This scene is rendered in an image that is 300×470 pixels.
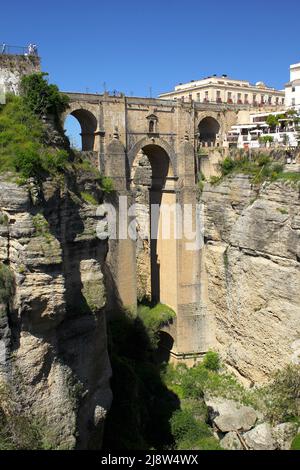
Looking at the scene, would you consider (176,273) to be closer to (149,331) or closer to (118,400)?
(149,331)

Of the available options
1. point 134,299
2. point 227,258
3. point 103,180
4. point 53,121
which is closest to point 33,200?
point 53,121

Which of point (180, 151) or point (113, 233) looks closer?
point (113, 233)

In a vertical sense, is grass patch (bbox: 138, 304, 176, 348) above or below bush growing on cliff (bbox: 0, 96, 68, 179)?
below

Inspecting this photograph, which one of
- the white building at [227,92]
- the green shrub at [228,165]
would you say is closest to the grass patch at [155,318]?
the green shrub at [228,165]

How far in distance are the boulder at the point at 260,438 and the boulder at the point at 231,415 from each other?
42.1 inches

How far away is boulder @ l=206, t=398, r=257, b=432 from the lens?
69.8 feet

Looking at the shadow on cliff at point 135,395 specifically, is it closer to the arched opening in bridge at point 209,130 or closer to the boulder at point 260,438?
the boulder at point 260,438

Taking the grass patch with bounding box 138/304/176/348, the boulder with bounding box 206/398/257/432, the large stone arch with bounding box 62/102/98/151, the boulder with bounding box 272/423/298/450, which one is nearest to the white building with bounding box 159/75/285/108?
the large stone arch with bounding box 62/102/98/151

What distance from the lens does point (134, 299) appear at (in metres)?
25.2

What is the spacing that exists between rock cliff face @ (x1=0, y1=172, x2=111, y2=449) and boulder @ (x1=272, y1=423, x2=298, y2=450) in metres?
6.54

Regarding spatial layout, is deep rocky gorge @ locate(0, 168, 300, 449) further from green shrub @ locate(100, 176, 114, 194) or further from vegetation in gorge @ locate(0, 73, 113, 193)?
green shrub @ locate(100, 176, 114, 194)

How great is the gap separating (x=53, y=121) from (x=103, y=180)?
8.33 metres

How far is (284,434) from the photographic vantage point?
18.1 metres

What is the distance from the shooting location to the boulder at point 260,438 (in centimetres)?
1864
